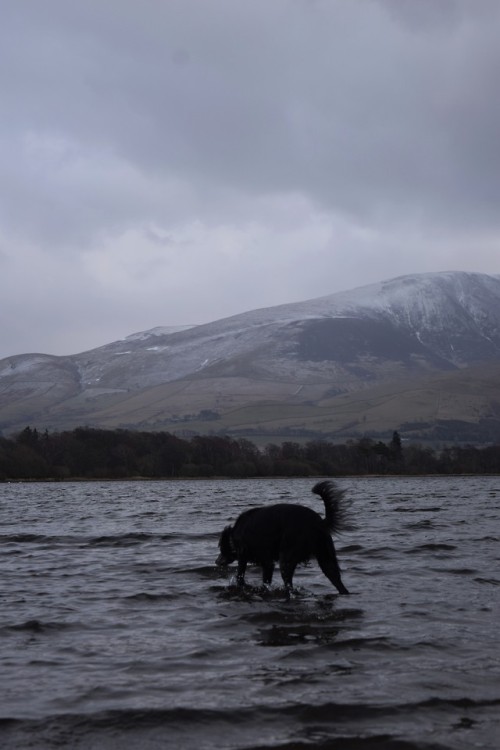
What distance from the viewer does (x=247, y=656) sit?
9.33m

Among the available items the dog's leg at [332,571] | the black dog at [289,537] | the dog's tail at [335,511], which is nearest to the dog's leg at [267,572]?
the black dog at [289,537]

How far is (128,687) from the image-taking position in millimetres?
7938

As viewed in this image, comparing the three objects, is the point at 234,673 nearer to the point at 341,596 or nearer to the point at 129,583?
the point at 341,596

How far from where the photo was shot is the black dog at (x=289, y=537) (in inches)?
541

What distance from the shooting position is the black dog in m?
13.7

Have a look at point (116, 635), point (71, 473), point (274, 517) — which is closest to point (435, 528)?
point (274, 517)

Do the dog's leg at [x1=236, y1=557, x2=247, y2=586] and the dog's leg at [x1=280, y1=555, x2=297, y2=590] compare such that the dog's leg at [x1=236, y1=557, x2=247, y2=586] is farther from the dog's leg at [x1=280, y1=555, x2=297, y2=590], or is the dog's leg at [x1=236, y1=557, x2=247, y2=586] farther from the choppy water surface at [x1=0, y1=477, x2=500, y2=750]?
the dog's leg at [x1=280, y1=555, x2=297, y2=590]

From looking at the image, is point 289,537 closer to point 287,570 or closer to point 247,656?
point 287,570

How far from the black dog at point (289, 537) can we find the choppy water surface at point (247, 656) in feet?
1.66

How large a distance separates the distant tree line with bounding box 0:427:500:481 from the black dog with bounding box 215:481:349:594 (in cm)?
14283

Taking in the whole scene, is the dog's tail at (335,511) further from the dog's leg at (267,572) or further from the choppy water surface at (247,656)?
the dog's leg at (267,572)

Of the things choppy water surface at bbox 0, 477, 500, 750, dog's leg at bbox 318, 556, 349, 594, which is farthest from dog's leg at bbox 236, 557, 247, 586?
dog's leg at bbox 318, 556, 349, 594

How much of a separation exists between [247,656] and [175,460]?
166 m

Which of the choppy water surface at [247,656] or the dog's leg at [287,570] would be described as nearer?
the choppy water surface at [247,656]
